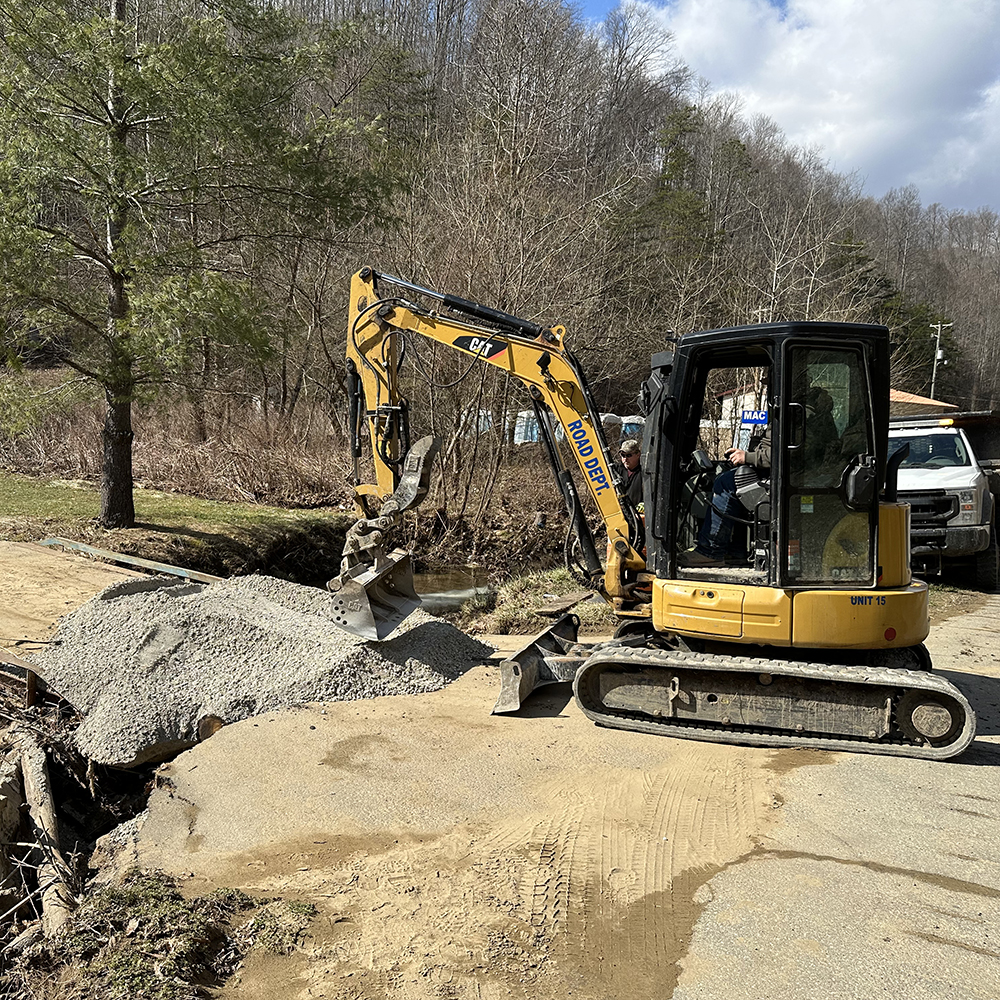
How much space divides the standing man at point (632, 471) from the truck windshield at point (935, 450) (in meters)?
6.02

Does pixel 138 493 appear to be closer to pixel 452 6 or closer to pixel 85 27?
pixel 85 27

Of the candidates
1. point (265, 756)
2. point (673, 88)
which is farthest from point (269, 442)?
point (673, 88)

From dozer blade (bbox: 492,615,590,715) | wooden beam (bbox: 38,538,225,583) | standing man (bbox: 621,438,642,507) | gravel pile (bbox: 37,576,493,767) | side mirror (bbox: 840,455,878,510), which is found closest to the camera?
side mirror (bbox: 840,455,878,510)

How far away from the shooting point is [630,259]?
2389 cm

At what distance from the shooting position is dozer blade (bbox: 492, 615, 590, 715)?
20.8 ft

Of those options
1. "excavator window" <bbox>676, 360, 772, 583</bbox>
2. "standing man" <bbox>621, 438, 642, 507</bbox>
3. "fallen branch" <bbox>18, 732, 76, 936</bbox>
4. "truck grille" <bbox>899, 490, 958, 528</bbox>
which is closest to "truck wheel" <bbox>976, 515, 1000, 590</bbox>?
"truck grille" <bbox>899, 490, 958, 528</bbox>

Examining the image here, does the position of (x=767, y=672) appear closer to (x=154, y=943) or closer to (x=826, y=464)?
(x=826, y=464)

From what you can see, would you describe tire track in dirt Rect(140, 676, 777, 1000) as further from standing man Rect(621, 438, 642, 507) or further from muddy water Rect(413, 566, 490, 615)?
muddy water Rect(413, 566, 490, 615)

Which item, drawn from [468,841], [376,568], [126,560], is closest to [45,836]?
[468,841]

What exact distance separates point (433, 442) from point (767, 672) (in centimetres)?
317

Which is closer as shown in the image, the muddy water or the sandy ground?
the sandy ground

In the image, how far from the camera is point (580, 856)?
4273 mm

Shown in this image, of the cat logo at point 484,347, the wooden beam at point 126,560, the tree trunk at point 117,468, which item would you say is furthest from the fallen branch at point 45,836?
the tree trunk at point 117,468

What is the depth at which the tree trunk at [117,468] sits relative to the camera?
1153 centimetres
